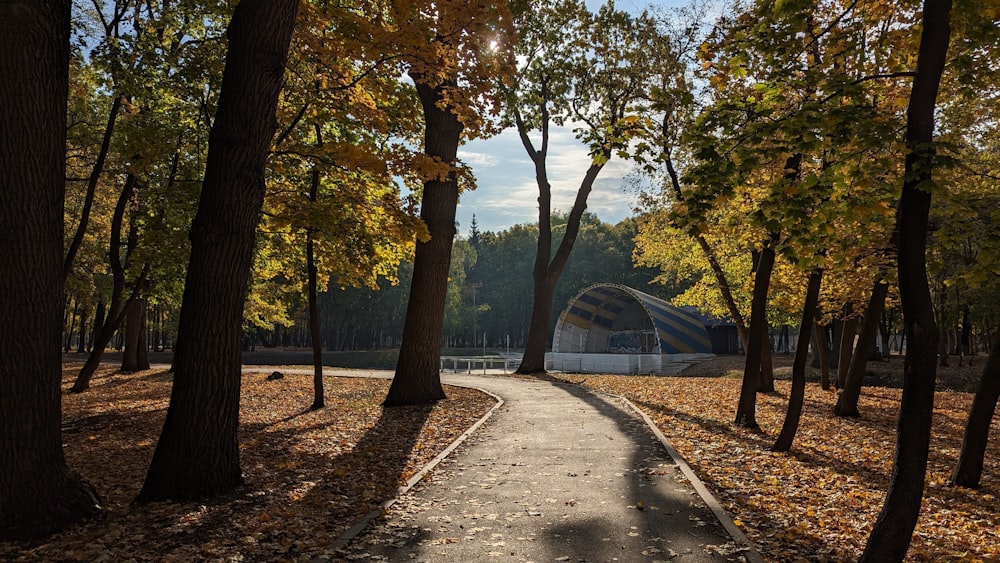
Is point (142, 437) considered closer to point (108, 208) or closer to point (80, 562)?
point (80, 562)

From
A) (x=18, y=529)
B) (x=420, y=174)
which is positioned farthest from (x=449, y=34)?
(x=18, y=529)

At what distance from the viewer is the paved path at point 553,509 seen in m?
5.31

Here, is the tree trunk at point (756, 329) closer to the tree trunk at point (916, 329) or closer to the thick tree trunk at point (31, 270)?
the tree trunk at point (916, 329)

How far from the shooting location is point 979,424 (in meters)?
7.98

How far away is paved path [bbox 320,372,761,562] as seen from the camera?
17.4 ft

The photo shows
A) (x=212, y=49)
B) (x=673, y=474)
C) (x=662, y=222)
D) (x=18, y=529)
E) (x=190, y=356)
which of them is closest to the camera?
(x=18, y=529)

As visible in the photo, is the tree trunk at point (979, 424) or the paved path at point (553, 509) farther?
the tree trunk at point (979, 424)

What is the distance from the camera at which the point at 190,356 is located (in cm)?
634

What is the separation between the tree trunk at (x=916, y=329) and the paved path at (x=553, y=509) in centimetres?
107

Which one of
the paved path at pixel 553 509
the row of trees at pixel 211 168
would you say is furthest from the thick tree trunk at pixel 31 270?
the paved path at pixel 553 509

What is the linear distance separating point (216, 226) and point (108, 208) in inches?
933

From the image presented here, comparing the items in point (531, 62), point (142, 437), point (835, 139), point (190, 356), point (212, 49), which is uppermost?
point (531, 62)

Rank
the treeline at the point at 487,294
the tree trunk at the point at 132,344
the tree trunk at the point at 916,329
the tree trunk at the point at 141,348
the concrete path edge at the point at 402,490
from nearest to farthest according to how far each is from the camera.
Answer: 1. the tree trunk at the point at 916,329
2. the concrete path edge at the point at 402,490
3. the tree trunk at the point at 132,344
4. the tree trunk at the point at 141,348
5. the treeline at the point at 487,294

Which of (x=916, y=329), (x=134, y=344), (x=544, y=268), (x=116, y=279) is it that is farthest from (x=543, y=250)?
(x=916, y=329)
